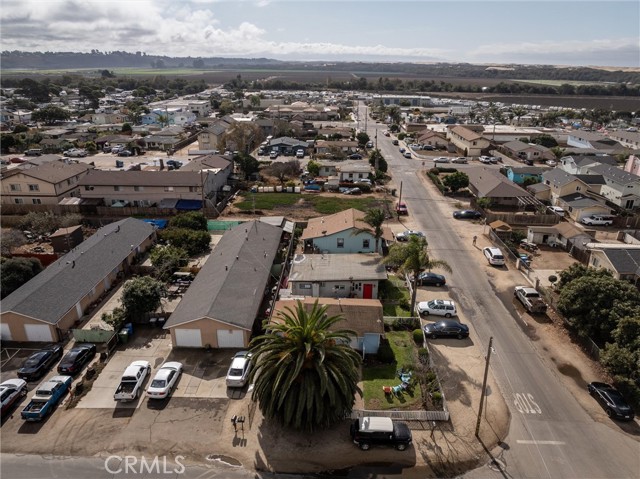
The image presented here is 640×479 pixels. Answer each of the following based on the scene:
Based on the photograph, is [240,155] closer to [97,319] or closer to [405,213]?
[405,213]

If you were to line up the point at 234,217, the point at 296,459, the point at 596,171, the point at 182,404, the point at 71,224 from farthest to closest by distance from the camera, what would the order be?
the point at 596,171, the point at 234,217, the point at 71,224, the point at 182,404, the point at 296,459

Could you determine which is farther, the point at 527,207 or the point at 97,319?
the point at 527,207

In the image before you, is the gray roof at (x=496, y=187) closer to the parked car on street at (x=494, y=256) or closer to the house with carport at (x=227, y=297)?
the parked car on street at (x=494, y=256)

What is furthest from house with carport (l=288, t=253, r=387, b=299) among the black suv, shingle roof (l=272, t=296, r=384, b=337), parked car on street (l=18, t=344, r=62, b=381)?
parked car on street (l=18, t=344, r=62, b=381)

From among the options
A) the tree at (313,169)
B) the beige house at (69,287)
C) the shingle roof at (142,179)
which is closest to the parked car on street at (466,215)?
the tree at (313,169)

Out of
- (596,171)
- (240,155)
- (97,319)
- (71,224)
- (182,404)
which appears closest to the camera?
(182,404)

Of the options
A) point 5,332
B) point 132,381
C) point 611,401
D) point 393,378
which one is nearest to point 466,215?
point 611,401

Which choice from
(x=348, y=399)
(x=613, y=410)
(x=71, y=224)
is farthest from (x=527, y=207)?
(x=71, y=224)
